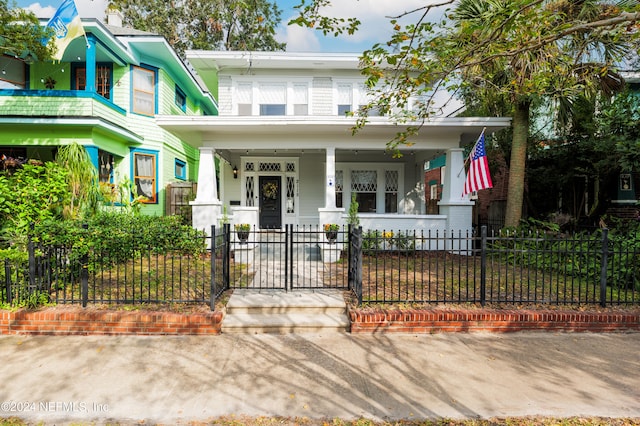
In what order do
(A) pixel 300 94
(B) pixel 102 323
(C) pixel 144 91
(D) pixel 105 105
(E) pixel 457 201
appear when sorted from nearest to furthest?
1. (B) pixel 102 323
2. (E) pixel 457 201
3. (D) pixel 105 105
4. (A) pixel 300 94
5. (C) pixel 144 91

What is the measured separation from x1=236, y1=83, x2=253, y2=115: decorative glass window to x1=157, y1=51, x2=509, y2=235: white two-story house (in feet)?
0.12

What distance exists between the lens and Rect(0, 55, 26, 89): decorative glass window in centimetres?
1139

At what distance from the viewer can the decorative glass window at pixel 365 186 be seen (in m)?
13.0

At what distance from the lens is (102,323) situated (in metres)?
4.76

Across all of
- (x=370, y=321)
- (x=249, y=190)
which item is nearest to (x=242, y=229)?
(x=249, y=190)

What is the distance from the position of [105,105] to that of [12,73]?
14.7 ft

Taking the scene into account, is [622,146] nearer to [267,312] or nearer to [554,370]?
[554,370]

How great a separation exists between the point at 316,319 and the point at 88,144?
30.9 ft

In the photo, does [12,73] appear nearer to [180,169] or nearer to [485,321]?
[180,169]

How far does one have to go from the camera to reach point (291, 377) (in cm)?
367

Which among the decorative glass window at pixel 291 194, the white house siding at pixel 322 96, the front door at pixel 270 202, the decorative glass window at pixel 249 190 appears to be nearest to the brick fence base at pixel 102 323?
the front door at pixel 270 202

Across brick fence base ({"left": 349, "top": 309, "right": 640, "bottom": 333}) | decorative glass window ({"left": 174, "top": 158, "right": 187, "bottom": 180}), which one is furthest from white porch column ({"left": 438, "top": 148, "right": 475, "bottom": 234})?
decorative glass window ({"left": 174, "top": 158, "right": 187, "bottom": 180})

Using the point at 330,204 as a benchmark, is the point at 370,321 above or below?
below

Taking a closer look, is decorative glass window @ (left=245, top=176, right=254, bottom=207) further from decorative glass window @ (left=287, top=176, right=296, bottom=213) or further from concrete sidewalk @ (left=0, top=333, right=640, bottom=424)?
concrete sidewalk @ (left=0, top=333, right=640, bottom=424)
